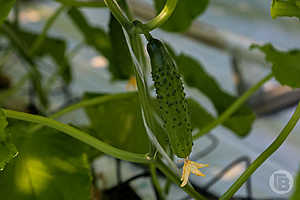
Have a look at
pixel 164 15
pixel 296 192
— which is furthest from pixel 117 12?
pixel 296 192

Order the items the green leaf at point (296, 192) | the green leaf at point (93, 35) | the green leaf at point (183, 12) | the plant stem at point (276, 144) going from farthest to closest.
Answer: the green leaf at point (93, 35) → the green leaf at point (183, 12) → the plant stem at point (276, 144) → the green leaf at point (296, 192)

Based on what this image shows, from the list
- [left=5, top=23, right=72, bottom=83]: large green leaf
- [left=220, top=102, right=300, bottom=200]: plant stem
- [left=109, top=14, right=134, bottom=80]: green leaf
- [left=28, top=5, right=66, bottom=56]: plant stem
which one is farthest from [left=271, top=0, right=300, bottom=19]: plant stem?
[left=5, top=23, right=72, bottom=83]: large green leaf

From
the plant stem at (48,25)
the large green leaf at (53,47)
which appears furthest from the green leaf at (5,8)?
the large green leaf at (53,47)

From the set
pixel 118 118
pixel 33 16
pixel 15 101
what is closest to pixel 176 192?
pixel 118 118

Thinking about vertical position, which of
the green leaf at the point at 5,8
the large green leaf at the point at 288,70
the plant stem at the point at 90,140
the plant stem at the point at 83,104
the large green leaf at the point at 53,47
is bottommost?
the large green leaf at the point at 53,47

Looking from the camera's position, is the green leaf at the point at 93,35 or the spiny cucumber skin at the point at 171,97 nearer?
the spiny cucumber skin at the point at 171,97

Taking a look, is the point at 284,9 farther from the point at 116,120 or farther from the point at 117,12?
the point at 116,120

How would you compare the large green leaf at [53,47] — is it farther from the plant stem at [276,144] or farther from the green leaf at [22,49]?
the plant stem at [276,144]
